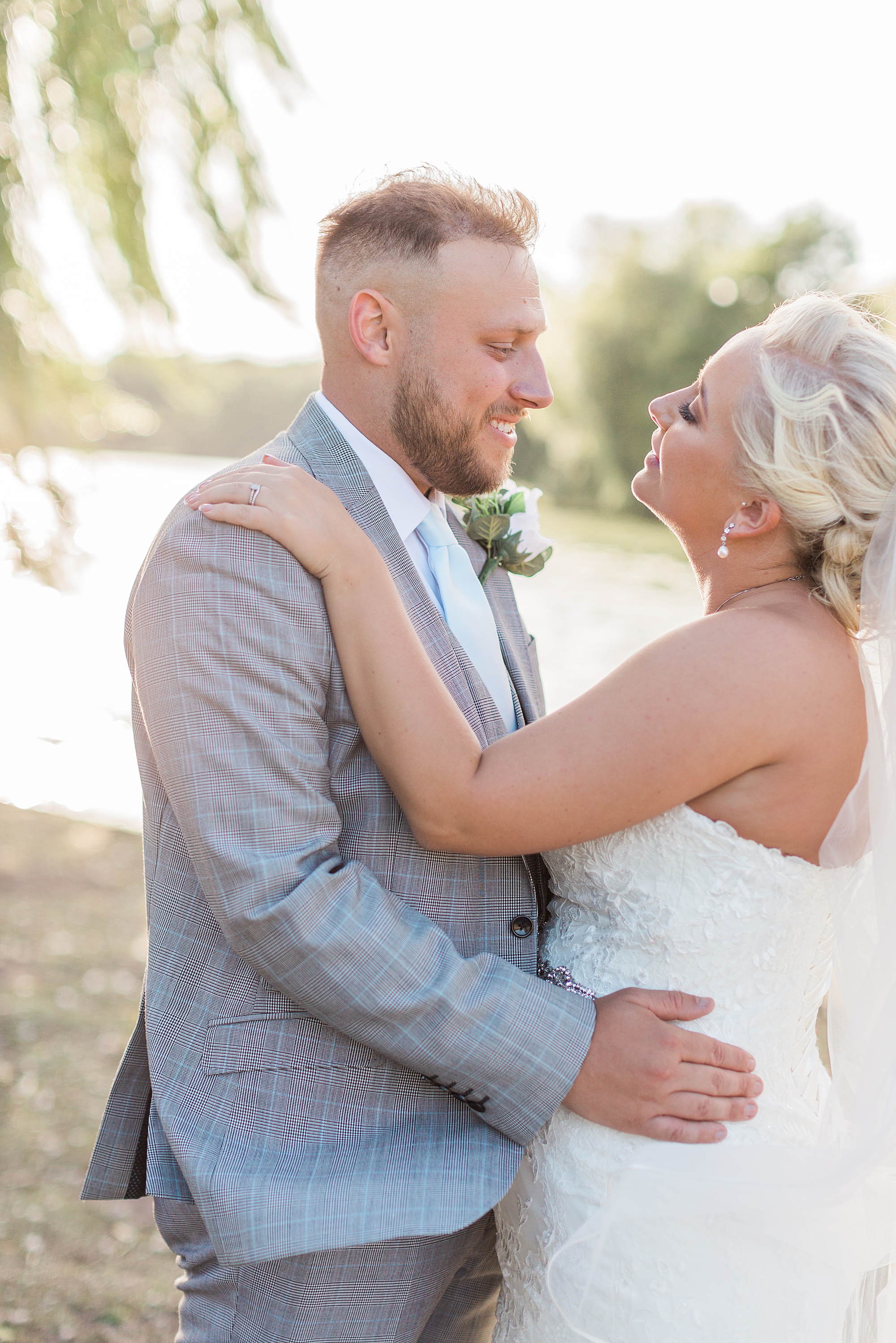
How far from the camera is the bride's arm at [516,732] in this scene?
1.78 meters

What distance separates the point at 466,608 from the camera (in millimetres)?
2236

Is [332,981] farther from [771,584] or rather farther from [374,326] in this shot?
[374,326]

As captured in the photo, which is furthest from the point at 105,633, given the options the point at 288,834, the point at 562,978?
the point at 288,834

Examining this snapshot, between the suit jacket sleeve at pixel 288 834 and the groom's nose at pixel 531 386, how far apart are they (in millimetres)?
702

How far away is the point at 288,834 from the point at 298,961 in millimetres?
198

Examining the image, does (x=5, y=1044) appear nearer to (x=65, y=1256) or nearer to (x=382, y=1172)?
(x=65, y=1256)

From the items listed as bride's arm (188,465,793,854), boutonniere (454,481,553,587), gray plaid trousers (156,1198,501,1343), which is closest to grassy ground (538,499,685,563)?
boutonniere (454,481,553,587)

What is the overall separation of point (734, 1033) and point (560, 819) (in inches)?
20.4

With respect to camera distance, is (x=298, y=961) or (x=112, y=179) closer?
(x=298, y=961)

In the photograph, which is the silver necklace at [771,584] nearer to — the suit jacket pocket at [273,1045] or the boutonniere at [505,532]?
the boutonniere at [505,532]

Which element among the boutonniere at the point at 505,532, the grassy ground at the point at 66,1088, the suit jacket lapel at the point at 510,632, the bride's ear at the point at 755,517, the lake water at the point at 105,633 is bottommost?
the lake water at the point at 105,633

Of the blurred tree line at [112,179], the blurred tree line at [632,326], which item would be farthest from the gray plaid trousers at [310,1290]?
the blurred tree line at [632,326]

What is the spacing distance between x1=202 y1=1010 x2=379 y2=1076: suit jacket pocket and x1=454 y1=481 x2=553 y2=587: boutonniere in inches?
42.5

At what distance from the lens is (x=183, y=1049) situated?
72.4 inches
